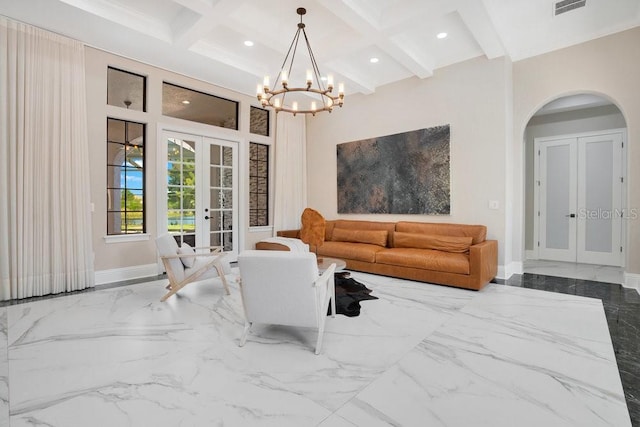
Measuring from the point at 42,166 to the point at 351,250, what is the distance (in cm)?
415

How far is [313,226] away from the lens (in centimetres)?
410

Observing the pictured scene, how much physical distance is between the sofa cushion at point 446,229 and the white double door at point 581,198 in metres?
2.61

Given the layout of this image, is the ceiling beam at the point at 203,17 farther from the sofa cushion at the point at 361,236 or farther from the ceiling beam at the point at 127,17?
the sofa cushion at the point at 361,236

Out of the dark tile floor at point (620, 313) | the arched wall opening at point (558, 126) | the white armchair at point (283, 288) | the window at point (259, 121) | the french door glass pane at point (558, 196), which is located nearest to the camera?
the dark tile floor at point (620, 313)

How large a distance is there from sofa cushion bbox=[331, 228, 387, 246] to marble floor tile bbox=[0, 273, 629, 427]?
1.91 m

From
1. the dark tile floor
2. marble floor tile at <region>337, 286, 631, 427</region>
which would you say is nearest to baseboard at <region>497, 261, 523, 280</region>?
the dark tile floor

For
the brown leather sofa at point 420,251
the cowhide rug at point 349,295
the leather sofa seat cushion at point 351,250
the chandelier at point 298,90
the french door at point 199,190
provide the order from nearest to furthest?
the cowhide rug at point 349,295
the chandelier at point 298,90
the brown leather sofa at point 420,251
the leather sofa seat cushion at point 351,250
the french door at point 199,190

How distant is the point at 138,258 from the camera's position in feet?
15.8

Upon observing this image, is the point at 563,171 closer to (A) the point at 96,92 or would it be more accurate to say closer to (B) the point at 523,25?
(B) the point at 523,25

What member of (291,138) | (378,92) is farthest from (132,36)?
(378,92)

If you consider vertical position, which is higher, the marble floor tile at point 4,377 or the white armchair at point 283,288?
the white armchair at point 283,288

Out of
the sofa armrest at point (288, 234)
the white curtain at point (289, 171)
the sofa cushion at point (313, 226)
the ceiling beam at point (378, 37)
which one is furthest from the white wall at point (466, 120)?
the sofa cushion at point (313, 226)


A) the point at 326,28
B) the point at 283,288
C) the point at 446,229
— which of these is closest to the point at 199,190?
the point at 326,28

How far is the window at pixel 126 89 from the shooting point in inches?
182
